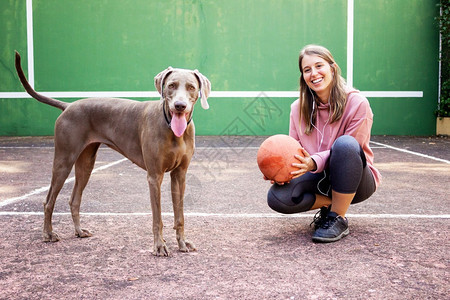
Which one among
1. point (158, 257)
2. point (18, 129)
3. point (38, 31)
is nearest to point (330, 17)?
point (38, 31)

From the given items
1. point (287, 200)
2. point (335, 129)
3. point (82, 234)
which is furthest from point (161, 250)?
point (335, 129)

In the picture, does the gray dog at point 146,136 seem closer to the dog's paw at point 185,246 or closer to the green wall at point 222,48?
the dog's paw at point 185,246

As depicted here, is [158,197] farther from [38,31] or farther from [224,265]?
[38,31]

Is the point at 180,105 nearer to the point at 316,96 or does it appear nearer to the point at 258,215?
the point at 316,96

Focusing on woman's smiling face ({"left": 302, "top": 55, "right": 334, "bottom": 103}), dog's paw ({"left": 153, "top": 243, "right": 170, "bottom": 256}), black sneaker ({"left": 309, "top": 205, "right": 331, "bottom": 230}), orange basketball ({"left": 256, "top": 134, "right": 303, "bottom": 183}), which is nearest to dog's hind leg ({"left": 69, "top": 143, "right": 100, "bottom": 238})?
dog's paw ({"left": 153, "top": 243, "right": 170, "bottom": 256})

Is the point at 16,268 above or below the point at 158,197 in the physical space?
below

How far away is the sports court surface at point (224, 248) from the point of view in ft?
8.95

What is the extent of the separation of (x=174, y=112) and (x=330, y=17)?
37.6ft

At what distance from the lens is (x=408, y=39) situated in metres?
13.6

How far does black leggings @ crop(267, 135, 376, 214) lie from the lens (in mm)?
3594

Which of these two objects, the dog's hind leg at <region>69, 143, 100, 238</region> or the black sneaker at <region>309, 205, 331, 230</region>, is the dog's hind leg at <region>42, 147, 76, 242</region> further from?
the black sneaker at <region>309, 205, 331, 230</region>

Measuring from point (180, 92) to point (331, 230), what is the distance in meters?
1.60

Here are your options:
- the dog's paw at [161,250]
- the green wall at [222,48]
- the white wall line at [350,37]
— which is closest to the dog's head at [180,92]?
the dog's paw at [161,250]

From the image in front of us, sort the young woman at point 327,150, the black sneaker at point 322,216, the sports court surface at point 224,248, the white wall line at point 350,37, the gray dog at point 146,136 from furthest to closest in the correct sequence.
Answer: the white wall line at point 350,37 → the black sneaker at point 322,216 → the young woman at point 327,150 → the gray dog at point 146,136 → the sports court surface at point 224,248
